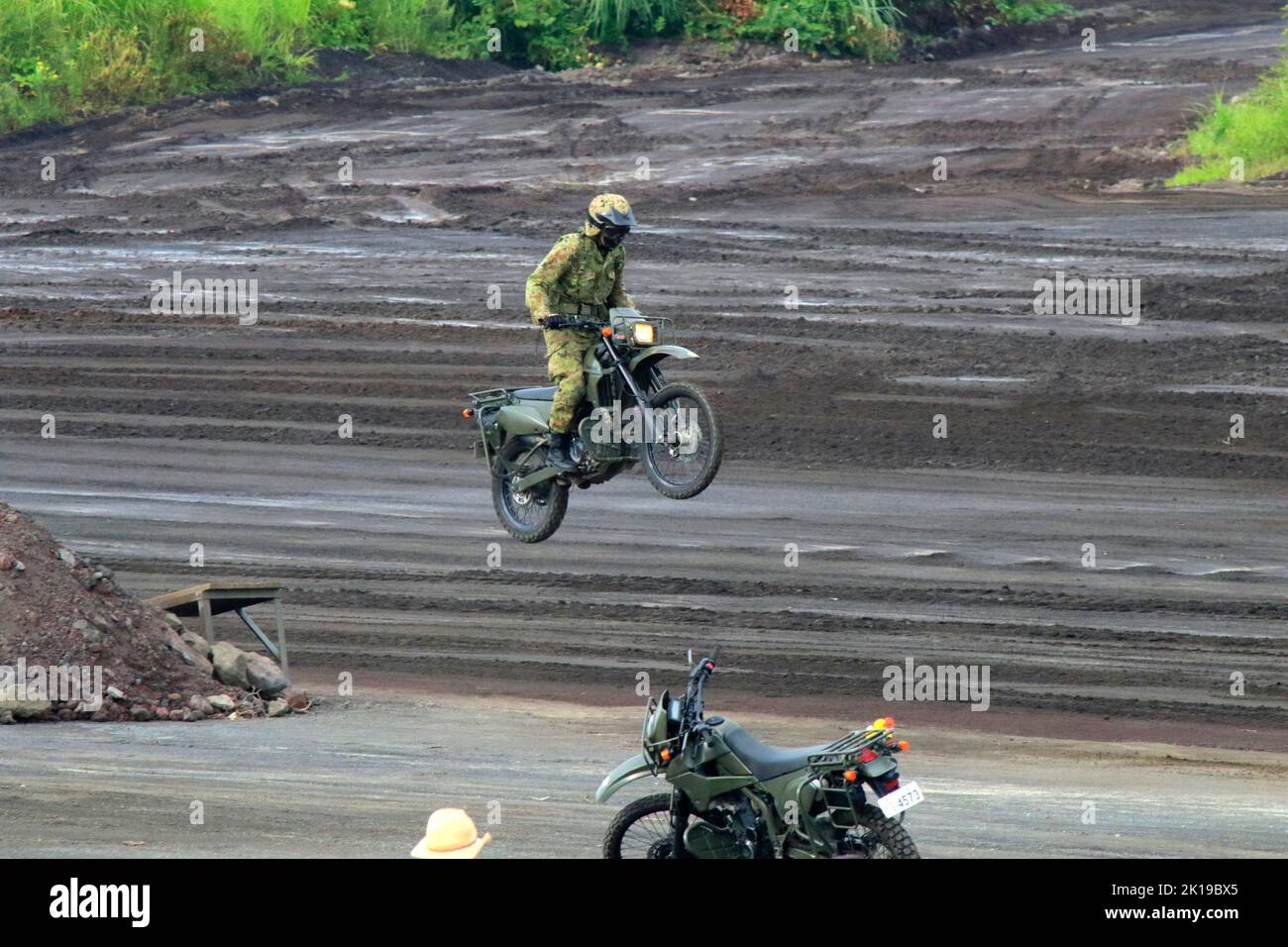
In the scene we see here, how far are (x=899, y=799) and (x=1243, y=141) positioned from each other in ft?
81.5

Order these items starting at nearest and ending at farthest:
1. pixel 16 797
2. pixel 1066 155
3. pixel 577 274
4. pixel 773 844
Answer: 1. pixel 773 844
2. pixel 16 797
3. pixel 577 274
4. pixel 1066 155

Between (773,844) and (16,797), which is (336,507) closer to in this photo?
(16,797)

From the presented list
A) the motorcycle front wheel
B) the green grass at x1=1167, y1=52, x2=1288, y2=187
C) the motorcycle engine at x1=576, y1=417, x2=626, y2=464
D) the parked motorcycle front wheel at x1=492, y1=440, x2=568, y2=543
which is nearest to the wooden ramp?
the parked motorcycle front wheel at x1=492, y1=440, x2=568, y2=543

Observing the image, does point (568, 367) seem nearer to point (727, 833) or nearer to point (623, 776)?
point (623, 776)

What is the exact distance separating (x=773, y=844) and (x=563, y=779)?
137 inches

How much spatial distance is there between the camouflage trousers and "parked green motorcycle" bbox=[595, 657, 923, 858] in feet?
15.8

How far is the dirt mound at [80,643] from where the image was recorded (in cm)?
1320

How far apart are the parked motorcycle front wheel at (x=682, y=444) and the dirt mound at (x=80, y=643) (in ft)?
12.1

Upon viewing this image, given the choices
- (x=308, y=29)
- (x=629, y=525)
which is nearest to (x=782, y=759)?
(x=629, y=525)

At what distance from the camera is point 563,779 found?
37.9 feet

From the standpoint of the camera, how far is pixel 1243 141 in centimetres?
3022

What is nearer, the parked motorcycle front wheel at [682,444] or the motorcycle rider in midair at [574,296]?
the parked motorcycle front wheel at [682,444]

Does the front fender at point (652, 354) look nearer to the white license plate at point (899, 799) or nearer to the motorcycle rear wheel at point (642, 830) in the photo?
the motorcycle rear wheel at point (642, 830)

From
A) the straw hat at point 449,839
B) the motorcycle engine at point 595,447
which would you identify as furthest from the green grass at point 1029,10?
the straw hat at point 449,839
